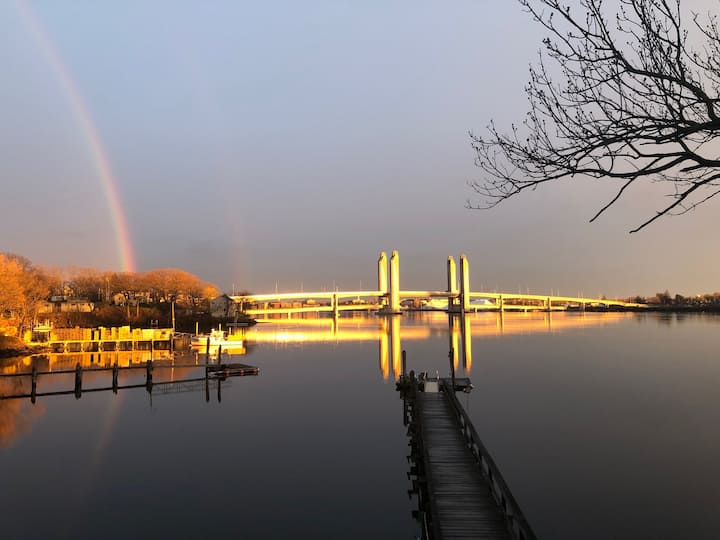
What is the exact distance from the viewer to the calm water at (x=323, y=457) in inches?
590

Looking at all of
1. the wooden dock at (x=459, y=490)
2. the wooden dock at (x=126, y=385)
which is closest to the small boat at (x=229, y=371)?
the wooden dock at (x=126, y=385)

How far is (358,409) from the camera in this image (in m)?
31.4

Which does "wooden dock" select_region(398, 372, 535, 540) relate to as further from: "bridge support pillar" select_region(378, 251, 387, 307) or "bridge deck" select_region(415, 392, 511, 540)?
"bridge support pillar" select_region(378, 251, 387, 307)

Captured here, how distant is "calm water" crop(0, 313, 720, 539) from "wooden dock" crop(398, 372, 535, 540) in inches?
72.9

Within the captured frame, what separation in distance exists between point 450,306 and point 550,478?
18255 cm

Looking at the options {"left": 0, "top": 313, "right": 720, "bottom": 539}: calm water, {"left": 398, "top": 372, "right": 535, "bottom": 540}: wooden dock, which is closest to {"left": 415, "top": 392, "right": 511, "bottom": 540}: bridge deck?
{"left": 398, "top": 372, "right": 535, "bottom": 540}: wooden dock

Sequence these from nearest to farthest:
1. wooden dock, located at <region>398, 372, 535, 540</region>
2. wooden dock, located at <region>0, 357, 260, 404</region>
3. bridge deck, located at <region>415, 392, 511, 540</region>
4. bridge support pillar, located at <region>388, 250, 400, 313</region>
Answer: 1. wooden dock, located at <region>398, 372, 535, 540</region>
2. bridge deck, located at <region>415, 392, 511, 540</region>
3. wooden dock, located at <region>0, 357, 260, 404</region>
4. bridge support pillar, located at <region>388, 250, 400, 313</region>

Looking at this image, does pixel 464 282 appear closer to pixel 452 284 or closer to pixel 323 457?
pixel 452 284

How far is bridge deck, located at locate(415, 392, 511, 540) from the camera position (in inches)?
405

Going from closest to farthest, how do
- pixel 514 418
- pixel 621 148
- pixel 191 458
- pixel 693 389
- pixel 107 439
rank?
pixel 621 148, pixel 191 458, pixel 107 439, pixel 514 418, pixel 693 389

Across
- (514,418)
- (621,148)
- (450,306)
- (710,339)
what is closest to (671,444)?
(514,418)

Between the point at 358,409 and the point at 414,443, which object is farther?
the point at 358,409

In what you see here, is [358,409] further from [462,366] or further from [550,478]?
[462,366]

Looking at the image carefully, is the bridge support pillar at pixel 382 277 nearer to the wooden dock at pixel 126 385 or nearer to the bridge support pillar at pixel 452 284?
the bridge support pillar at pixel 452 284
